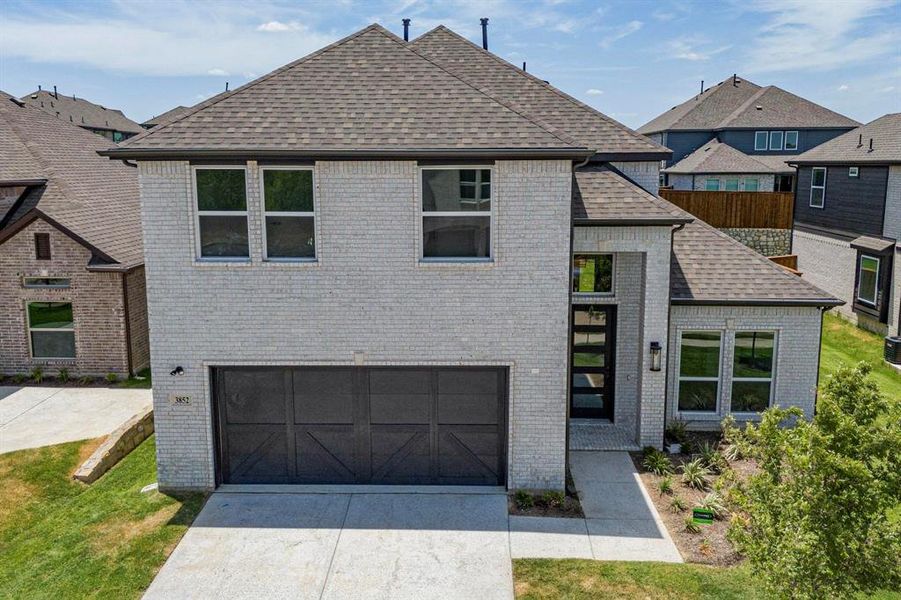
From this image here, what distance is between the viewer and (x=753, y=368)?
558 inches

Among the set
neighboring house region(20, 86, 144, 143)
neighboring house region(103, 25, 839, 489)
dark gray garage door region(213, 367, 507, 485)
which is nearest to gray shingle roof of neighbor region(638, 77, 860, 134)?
neighboring house region(103, 25, 839, 489)

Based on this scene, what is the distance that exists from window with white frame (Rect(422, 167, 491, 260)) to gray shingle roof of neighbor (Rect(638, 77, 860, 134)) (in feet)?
122

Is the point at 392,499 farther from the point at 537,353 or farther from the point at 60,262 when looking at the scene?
the point at 60,262

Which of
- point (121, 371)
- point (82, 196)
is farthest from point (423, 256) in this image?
point (82, 196)

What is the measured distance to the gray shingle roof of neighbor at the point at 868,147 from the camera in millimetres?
21978

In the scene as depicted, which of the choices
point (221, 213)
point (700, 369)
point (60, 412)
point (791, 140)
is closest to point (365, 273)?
→ point (221, 213)

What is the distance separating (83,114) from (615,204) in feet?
209

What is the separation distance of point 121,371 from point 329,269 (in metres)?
9.14

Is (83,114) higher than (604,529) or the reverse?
higher

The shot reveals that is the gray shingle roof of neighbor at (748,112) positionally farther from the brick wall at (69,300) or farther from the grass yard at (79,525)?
the grass yard at (79,525)

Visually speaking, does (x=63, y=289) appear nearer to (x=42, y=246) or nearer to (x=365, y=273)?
(x=42, y=246)

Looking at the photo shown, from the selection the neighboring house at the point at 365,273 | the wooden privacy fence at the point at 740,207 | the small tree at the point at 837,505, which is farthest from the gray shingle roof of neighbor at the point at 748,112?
the small tree at the point at 837,505

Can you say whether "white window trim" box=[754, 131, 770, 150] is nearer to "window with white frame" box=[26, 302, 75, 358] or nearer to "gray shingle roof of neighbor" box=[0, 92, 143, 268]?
"gray shingle roof of neighbor" box=[0, 92, 143, 268]

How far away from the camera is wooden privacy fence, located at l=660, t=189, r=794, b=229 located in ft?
96.3
